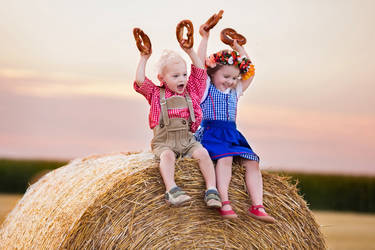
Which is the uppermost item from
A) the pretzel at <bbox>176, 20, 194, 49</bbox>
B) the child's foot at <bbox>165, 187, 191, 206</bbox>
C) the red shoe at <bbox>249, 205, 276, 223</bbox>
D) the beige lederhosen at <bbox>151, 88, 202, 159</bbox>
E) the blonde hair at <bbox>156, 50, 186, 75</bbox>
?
the pretzel at <bbox>176, 20, 194, 49</bbox>

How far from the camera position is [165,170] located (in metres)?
3.94

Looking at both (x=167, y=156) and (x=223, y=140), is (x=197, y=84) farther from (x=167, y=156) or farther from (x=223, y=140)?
(x=167, y=156)

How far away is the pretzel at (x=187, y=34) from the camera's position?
14.0 ft

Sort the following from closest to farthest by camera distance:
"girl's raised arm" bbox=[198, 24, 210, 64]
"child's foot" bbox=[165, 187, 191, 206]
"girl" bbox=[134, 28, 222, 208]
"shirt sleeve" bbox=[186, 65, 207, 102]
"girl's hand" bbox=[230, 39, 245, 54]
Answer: "child's foot" bbox=[165, 187, 191, 206], "girl" bbox=[134, 28, 222, 208], "shirt sleeve" bbox=[186, 65, 207, 102], "girl's raised arm" bbox=[198, 24, 210, 64], "girl's hand" bbox=[230, 39, 245, 54]

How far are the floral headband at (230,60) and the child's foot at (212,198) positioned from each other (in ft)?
3.76

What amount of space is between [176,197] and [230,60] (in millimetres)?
1332

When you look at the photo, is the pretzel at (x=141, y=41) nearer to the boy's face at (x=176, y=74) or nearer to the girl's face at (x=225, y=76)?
the boy's face at (x=176, y=74)

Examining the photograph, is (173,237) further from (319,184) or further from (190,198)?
(319,184)

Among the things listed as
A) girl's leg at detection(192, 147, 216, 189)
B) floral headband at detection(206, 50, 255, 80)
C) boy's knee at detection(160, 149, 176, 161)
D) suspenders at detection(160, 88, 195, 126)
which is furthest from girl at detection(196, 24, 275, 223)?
boy's knee at detection(160, 149, 176, 161)

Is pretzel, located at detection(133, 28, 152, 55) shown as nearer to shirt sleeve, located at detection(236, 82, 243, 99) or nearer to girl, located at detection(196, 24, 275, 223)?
girl, located at detection(196, 24, 275, 223)

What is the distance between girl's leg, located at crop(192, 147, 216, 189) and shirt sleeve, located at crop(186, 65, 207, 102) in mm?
493

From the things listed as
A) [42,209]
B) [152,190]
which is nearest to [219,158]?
[152,190]

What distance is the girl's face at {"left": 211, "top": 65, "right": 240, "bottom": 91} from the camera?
448cm

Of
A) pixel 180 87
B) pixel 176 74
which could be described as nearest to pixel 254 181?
pixel 180 87
